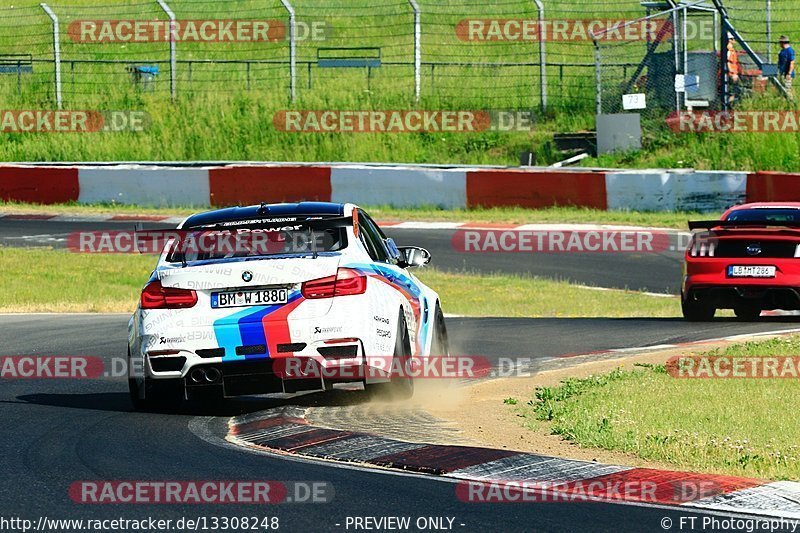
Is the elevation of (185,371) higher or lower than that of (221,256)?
lower

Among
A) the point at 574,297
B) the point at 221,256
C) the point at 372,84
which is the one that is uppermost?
the point at 372,84

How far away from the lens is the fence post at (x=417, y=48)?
97.3 feet

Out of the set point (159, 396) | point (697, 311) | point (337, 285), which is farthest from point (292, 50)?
point (337, 285)

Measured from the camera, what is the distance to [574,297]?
19.3 m

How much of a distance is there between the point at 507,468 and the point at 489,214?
19539 millimetres

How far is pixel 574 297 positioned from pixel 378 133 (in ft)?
44.9

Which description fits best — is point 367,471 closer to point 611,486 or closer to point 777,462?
point 611,486

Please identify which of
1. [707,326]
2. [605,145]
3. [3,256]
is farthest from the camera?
[605,145]

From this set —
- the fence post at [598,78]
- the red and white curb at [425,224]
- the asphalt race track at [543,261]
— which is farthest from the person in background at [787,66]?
the asphalt race track at [543,261]

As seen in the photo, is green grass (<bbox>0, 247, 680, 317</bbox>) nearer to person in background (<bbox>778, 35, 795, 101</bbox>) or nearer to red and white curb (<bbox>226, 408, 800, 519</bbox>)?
red and white curb (<bbox>226, 408, 800, 519</bbox>)

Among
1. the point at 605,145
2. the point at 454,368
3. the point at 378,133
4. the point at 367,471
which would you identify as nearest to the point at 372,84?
the point at 378,133

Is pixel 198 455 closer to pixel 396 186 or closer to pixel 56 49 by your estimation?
pixel 396 186

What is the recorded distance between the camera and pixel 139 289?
801 inches

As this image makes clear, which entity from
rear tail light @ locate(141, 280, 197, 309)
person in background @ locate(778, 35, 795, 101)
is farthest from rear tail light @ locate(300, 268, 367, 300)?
person in background @ locate(778, 35, 795, 101)
